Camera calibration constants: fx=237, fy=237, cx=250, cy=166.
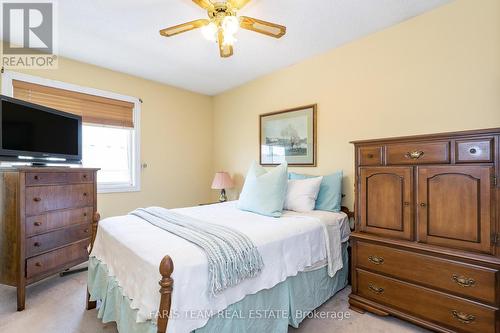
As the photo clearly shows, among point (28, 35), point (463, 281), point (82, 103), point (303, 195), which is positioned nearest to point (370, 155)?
point (303, 195)

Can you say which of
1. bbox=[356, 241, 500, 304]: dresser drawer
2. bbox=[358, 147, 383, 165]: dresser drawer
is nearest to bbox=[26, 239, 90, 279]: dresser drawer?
bbox=[356, 241, 500, 304]: dresser drawer

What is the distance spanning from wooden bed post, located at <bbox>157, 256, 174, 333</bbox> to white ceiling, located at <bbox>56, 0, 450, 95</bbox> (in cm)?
193

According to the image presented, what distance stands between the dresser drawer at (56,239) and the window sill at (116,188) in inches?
26.7

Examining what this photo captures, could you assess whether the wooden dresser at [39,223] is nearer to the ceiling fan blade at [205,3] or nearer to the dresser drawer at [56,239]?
the dresser drawer at [56,239]

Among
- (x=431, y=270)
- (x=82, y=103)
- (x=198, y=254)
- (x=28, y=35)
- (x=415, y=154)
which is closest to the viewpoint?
(x=198, y=254)

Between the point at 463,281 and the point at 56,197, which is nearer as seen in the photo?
the point at 463,281

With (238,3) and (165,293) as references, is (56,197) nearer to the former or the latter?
(165,293)

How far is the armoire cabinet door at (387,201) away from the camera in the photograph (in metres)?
1.76

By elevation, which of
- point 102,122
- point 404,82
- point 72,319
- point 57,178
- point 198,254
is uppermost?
point 404,82

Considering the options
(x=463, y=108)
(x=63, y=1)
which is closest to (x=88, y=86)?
(x=63, y=1)

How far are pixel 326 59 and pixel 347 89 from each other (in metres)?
0.46

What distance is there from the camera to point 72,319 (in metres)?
1.83

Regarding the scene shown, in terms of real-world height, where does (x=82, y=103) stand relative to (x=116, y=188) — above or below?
above

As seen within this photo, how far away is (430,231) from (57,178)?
125 inches
